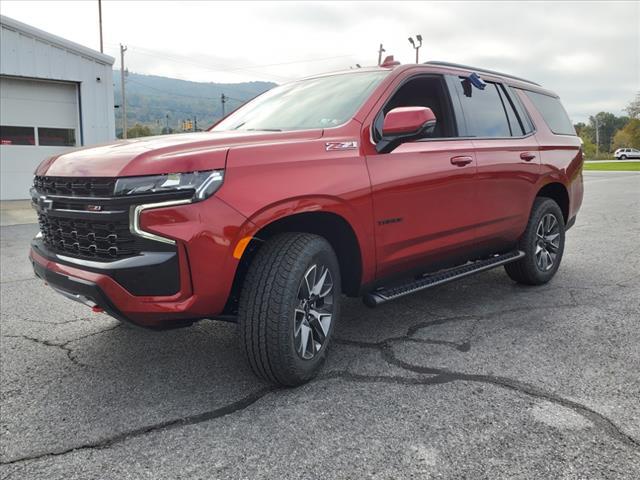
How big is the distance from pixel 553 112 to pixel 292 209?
12.8 feet

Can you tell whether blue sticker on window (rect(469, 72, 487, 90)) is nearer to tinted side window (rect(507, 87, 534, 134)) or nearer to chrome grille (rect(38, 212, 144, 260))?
tinted side window (rect(507, 87, 534, 134))

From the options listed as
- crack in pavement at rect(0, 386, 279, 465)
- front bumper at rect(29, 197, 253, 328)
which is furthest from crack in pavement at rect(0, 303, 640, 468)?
front bumper at rect(29, 197, 253, 328)

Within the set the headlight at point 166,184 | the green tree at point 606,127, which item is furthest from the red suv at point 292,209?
the green tree at point 606,127

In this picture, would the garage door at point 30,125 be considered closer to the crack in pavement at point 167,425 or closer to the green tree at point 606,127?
the crack in pavement at point 167,425

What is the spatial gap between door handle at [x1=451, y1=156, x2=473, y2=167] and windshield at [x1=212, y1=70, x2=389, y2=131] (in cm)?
79

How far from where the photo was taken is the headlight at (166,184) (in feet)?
8.46

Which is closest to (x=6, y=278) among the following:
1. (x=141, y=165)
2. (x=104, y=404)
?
(x=104, y=404)

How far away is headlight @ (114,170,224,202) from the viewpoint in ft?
8.46

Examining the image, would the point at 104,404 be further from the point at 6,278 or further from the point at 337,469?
the point at 6,278

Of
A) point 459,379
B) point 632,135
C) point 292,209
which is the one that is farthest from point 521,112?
point 632,135

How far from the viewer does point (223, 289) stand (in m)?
2.73

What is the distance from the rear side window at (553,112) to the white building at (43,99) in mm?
12356

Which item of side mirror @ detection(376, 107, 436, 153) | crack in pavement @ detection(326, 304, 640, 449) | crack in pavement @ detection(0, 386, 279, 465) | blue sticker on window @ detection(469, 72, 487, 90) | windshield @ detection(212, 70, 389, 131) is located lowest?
crack in pavement @ detection(0, 386, 279, 465)

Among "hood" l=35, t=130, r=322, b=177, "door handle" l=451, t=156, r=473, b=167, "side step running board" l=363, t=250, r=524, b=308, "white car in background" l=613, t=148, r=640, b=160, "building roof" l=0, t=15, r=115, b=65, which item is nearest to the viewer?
"hood" l=35, t=130, r=322, b=177
